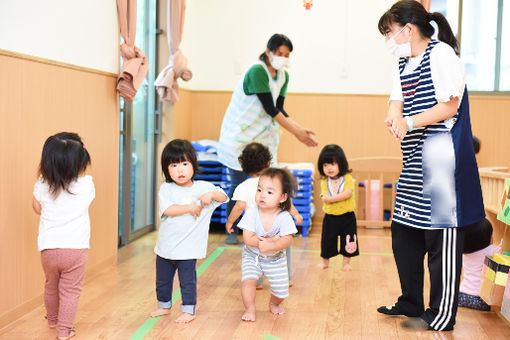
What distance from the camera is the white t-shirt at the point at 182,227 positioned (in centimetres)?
288

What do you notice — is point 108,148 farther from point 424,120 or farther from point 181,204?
point 424,120

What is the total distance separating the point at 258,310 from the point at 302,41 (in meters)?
3.76

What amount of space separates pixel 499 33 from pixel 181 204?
4.60 meters

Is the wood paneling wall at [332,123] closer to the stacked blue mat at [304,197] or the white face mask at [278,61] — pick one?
the stacked blue mat at [304,197]

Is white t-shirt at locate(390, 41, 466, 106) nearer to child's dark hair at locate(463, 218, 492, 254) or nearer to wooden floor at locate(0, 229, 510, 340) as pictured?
child's dark hair at locate(463, 218, 492, 254)

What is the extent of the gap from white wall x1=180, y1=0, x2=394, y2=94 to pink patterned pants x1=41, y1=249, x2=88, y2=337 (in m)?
3.70

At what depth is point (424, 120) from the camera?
257cm

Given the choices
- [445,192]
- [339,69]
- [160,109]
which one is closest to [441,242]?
[445,192]

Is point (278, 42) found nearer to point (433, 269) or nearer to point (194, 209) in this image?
point (194, 209)

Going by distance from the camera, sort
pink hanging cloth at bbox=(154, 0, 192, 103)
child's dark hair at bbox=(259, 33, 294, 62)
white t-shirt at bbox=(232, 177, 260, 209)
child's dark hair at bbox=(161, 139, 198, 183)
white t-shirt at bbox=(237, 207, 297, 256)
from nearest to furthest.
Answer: child's dark hair at bbox=(161, 139, 198, 183) → white t-shirt at bbox=(237, 207, 297, 256) → white t-shirt at bbox=(232, 177, 260, 209) → child's dark hair at bbox=(259, 33, 294, 62) → pink hanging cloth at bbox=(154, 0, 192, 103)

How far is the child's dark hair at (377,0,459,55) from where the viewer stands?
8.77 feet

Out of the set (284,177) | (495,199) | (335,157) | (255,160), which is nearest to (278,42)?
(335,157)

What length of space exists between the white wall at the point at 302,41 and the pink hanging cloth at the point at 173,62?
2.99 feet

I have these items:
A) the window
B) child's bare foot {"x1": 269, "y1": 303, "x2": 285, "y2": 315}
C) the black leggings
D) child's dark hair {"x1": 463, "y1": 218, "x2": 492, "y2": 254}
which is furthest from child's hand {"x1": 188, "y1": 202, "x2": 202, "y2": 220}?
the window
